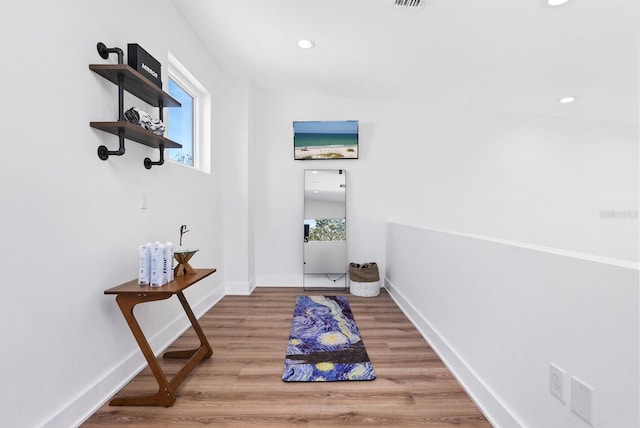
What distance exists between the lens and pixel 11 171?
114 cm

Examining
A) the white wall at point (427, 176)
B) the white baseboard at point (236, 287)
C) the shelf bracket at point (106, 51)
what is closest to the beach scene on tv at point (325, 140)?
the white wall at point (427, 176)

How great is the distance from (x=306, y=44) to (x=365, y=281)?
2.58 m

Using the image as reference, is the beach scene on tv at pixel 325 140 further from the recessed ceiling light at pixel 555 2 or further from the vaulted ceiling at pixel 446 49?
the recessed ceiling light at pixel 555 2

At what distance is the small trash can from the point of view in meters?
3.51

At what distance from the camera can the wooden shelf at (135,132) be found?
151 cm

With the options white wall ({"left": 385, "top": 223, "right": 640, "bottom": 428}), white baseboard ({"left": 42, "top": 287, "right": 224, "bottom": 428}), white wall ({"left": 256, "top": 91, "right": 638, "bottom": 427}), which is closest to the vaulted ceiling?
white wall ({"left": 256, "top": 91, "right": 638, "bottom": 427})

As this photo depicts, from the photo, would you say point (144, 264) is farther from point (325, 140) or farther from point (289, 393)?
point (325, 140)

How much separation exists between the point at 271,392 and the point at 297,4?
2.62 meters

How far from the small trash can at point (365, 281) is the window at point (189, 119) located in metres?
2.08

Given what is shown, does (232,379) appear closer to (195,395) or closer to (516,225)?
(195,395)

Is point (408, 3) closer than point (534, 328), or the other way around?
point (534, 328)

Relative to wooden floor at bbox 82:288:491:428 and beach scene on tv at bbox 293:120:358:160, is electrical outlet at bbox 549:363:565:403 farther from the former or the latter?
beach scene on tv at bbox 293:120:358:160

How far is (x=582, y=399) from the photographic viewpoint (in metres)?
0.98

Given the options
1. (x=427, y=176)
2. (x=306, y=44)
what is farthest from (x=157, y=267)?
(x=427, y=176)
